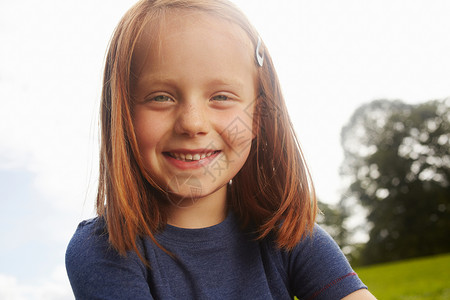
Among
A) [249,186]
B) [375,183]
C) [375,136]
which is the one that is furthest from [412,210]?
[249,186]

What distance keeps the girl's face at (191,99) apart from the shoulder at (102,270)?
0.31m

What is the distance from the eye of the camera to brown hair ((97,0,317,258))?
65.3 inches

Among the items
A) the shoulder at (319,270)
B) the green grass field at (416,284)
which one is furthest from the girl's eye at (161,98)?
the green grass field at (416,284)

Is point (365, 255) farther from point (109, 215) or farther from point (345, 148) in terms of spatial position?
point (109, 215)

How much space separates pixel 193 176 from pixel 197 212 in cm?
21

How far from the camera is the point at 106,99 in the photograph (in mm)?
1824

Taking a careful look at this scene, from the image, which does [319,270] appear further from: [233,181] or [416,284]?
[416,284]

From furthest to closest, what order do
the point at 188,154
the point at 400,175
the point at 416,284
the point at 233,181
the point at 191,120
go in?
the point at 400,175 < the point at 416,284 < the point at 233,181 < the point at 188,154 < the point at 191,120

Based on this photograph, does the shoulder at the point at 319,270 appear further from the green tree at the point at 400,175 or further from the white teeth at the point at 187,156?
the green tree at the point at 400,175

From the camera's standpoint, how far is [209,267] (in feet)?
5.85

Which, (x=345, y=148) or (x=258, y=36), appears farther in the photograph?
(x=345, y=148)

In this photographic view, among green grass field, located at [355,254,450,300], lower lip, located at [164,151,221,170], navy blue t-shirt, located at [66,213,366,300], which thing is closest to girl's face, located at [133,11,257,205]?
lower lip, located at [164,151,221,170]

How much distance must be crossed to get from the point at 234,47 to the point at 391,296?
833 cm

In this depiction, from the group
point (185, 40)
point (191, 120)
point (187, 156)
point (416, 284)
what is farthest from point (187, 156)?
point (416, 284)
